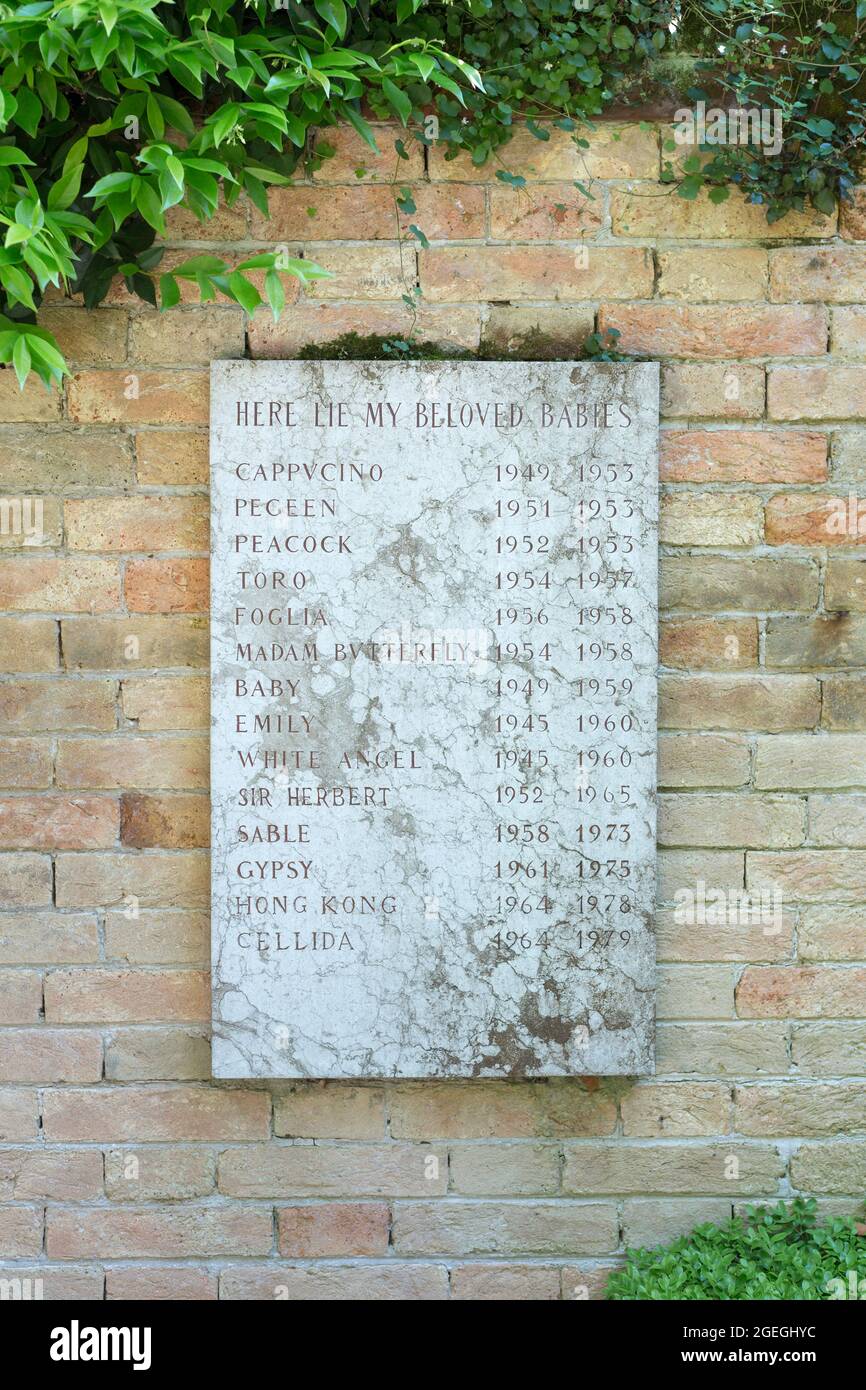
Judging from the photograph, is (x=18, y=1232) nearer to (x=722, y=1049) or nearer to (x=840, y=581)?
(x=722, y=1049)

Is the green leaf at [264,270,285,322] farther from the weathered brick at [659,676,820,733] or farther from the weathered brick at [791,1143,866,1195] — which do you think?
the weathered brick at [791,1143,866,1195]

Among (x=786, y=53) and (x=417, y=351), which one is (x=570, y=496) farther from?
(x=786, y=53)

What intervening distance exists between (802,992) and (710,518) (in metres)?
1.02

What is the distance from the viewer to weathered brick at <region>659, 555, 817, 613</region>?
2396 mm

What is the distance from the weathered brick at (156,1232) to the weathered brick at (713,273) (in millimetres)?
2128

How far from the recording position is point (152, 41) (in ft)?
6.25

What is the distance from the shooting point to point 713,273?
7.81 ft

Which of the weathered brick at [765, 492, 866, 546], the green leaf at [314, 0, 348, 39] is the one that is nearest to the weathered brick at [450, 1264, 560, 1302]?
the weathered brick at [765, 492, 866, 546]

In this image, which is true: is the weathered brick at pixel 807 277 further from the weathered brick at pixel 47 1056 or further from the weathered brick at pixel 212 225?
the weathered brick at pixel 47 1056

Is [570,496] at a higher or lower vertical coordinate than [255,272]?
lower

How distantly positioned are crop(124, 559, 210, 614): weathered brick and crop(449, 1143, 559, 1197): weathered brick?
1.28 metres

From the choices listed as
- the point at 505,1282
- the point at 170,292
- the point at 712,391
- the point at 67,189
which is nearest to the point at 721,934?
the point at 505,1282

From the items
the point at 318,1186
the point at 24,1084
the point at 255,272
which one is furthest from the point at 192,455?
the point at 318,1186

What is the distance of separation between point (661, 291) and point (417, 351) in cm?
53
